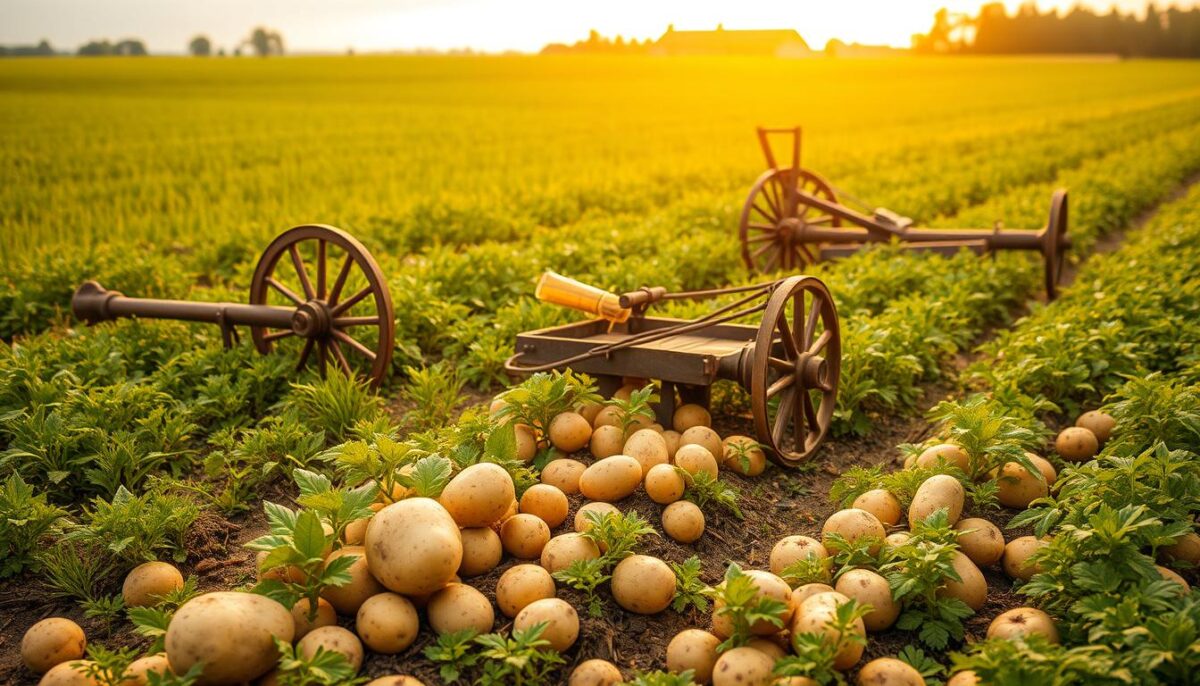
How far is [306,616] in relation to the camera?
2453mm

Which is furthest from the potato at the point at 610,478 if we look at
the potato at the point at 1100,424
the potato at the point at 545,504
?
the potato at the point at 1100,424

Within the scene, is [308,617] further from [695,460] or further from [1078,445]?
[1078,445]

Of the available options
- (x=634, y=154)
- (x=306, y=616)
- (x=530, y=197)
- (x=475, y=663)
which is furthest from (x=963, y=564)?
(x=634, y=154)

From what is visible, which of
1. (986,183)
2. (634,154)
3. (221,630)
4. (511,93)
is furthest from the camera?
(511,93)

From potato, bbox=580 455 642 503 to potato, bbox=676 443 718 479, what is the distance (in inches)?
9.0

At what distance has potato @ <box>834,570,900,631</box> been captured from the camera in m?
2.62

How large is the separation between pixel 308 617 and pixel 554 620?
0.68 metres

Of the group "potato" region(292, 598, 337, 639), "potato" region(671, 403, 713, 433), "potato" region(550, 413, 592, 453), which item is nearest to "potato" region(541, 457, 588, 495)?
"potato" region(550, 413, 592, 453)

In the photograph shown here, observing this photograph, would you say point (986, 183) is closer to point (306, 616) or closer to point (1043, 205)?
Answer: point (1043, 205)

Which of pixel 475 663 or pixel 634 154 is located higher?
pixel 634 154

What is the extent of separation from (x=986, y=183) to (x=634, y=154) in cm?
706

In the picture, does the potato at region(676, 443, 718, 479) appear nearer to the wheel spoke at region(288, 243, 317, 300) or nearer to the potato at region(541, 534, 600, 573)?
the potato at region(541, 534, 600, 573)

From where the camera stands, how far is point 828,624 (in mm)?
2305

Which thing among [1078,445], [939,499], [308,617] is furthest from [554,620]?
[1078,445]
